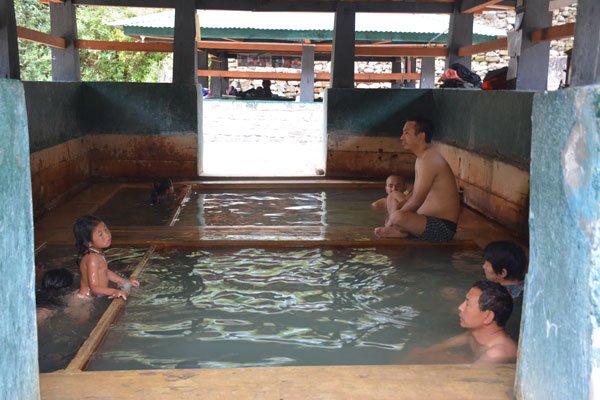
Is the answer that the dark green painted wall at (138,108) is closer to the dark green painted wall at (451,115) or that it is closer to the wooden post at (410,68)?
the dark green painted wall at (451,115)

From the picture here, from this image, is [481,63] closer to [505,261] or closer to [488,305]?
[505,261]

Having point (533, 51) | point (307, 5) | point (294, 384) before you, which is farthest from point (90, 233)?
point (307, 5)

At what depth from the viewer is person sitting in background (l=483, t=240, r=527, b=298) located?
171 inches

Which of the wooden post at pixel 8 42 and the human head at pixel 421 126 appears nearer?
the human head at pixel 421 126

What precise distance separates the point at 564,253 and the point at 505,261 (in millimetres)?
2510

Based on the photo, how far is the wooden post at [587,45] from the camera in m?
5.29

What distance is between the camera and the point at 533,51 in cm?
813

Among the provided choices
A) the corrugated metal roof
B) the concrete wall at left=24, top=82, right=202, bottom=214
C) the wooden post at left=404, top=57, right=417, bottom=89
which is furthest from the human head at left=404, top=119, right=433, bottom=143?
the wooden post at left=404, top=57, right=417, bottom=89

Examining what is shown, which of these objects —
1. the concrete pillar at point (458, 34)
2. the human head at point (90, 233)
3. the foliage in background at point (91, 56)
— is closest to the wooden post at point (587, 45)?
the human head at point (90, 233)

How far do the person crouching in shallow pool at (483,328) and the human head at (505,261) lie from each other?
66cm

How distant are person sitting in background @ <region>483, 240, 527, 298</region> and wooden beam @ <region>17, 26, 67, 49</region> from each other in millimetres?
6856

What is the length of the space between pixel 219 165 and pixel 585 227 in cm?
952

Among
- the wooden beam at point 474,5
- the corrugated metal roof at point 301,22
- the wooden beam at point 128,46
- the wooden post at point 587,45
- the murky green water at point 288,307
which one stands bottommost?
the murky green water at point 288,307

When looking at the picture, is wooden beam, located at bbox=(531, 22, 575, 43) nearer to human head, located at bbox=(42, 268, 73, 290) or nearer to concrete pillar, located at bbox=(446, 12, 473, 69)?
concrete pillar, located at bbox=(446, 12, 473, 69)
